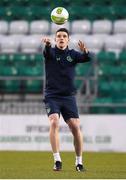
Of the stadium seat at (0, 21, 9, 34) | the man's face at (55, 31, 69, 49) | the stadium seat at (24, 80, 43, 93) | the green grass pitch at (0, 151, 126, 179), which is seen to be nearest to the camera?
the green grass pitch at (0, 151, 126, 179)

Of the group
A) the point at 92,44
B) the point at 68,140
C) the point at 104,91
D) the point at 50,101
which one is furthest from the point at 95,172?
the point at 92,44

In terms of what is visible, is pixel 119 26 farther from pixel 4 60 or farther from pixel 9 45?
pixel 4 60

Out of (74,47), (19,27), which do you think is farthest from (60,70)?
(19,27)

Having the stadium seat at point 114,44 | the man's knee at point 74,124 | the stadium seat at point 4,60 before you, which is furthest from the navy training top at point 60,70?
the stadium seat at point 114,44

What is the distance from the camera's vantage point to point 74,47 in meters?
21.0

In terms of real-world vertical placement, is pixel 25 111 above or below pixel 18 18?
below

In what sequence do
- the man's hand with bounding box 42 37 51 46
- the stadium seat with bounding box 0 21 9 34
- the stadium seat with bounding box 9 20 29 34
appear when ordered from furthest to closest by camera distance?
the stadium seat with bounding box 0 21 9 34 → the stadium seat with bounding box 9 20 29 34 → the man's hand with bounding box 42 37 51 46

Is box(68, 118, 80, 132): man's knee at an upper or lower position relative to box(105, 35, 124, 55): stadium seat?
lower

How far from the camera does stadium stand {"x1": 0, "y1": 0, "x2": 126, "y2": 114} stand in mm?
19000

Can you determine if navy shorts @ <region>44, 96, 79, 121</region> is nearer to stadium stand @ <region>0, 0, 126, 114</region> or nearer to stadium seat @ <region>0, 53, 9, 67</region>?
stadium stand @ <region>0, 0, 126, 114</region>

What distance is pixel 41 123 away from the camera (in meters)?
18.4

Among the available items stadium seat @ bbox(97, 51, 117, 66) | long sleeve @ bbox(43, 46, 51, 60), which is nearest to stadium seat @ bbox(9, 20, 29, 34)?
stadium seat @ bbox(97, 51, 117, 66)

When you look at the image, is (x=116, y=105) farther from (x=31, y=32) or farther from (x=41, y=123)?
(x=31, y=32)

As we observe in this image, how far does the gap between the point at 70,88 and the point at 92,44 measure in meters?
11.4
